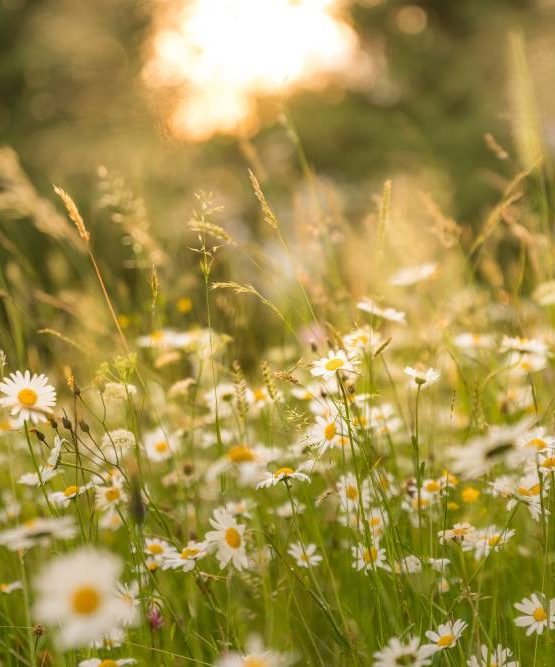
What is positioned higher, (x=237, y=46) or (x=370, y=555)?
(x=237, y=46)

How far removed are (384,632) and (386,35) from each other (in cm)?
1099

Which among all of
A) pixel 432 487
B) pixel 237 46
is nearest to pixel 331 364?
pixel 432 487

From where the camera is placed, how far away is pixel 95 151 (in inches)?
275

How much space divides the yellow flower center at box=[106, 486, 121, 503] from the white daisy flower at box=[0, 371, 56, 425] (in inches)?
6.6

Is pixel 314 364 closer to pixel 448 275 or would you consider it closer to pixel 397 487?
pixel 397 487

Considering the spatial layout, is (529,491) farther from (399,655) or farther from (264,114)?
(264,114)

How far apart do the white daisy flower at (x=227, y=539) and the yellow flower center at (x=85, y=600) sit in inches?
16.8

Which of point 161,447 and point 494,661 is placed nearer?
point 494,661

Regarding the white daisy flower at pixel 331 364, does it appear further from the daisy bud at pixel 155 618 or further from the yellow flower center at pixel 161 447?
the yellow flower center at pixel 161 447

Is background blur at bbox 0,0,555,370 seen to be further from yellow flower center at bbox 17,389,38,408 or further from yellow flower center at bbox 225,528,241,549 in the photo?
yellow flower center at bbox 225,528,241,549

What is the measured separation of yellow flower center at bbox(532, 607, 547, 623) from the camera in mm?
871

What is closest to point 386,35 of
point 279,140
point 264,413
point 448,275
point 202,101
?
point 279,140

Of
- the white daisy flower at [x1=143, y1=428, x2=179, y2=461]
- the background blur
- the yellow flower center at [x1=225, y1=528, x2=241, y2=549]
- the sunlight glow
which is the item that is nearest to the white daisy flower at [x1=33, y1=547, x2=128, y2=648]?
the yellow flower center at [x1=225, y1=528, x2=241, y2=549]

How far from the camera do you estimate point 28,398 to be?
3.09 feet
